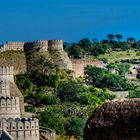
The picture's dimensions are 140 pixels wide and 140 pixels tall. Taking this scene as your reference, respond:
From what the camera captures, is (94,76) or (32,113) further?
(94,76)

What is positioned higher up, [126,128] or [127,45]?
[127,45]

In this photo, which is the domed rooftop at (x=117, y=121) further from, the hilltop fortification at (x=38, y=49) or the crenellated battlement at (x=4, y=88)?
the hilltop fortification at (x=38, y=49)

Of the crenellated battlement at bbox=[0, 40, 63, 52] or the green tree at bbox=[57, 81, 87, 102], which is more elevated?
the crenellated battlement at bbox=[0, 40, 63, 52]

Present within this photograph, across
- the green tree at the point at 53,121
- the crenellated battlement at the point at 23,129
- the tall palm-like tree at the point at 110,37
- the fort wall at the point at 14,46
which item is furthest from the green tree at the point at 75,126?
the tall palm-like tree at the point at 110,37

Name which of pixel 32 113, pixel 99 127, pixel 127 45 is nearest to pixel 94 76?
pixel 32 113

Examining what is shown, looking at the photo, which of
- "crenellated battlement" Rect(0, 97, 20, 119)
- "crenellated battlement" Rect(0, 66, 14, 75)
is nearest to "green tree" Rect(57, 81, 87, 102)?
"crenellated battlement" Rect(0, 66, 14, 75)

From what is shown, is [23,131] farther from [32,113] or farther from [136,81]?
[136,81]

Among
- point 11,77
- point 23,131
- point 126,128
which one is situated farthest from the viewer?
point 11,77

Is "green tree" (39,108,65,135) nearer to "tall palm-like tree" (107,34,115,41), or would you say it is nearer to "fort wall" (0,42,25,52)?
"fort wall" (0,42,25,52)

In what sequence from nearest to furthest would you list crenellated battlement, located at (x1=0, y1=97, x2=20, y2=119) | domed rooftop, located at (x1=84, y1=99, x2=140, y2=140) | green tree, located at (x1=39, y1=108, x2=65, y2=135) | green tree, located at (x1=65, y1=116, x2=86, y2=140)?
1. domed rooftop, located at (x1=84, y1=99, x2=140, y2=140)
2. crenellated battlement, located at (x1=0, y1=97, x2=20, y2=119)
3. green tree, located at (x1=65, y1=116, x2=86, y2=140)
4. green tree, located at (x1=39, y1=108, x2=65, y2=135)

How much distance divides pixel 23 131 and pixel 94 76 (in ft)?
99.7

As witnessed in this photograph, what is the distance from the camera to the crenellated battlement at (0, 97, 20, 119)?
43781 mm

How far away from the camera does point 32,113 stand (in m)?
51.1

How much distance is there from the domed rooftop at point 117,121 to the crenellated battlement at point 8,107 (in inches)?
1329
